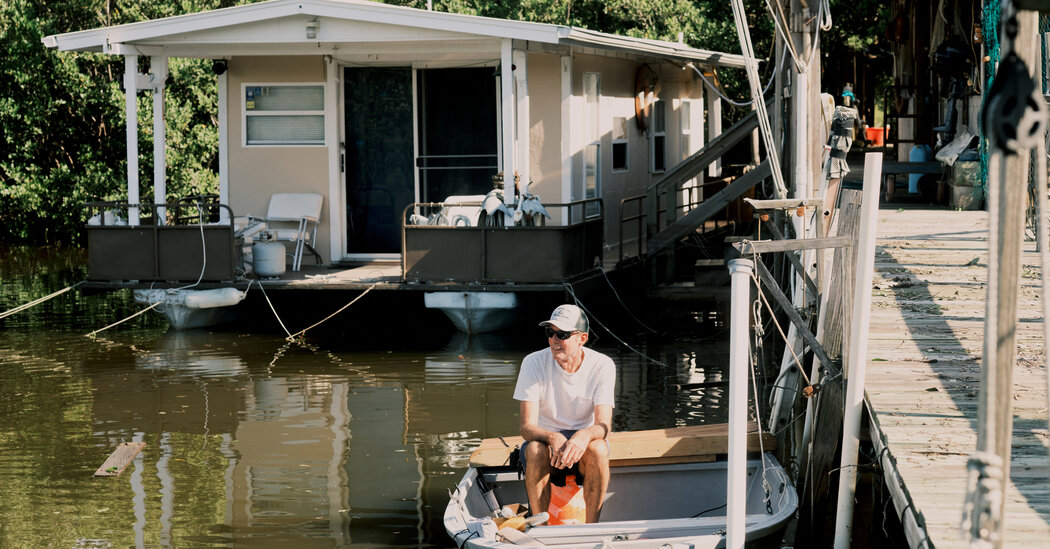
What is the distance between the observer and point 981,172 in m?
12.7

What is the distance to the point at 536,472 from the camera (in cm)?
640

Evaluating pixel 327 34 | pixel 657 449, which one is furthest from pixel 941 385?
pixel 327 34

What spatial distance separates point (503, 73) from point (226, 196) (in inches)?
177

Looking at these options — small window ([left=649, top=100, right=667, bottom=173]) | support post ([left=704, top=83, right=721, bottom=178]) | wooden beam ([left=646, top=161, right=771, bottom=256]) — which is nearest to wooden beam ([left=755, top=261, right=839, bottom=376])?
wooden beam ([left=646, top=161, right=771, bottom=256])

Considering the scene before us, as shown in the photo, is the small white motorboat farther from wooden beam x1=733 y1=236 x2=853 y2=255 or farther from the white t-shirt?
wooden beam x1=733 y1=236 x2=853 y2=255

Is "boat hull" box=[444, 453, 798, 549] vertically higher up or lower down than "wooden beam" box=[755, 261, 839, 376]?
lower down

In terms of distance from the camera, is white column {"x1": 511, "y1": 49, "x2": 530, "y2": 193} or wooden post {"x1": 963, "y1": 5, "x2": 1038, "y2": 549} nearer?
wooden post {"x1": 963, "y1": 5, "x2": 1038, "y2": 549}

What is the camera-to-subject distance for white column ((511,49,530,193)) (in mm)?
12945

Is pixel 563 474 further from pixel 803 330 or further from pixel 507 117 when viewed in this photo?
pixel 507 117

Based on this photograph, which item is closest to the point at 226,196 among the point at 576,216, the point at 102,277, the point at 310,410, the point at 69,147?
the point at 102,277

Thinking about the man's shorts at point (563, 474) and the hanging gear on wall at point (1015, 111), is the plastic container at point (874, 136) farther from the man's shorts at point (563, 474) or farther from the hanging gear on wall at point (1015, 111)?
the hanging gear on wall at point (1015, 111)

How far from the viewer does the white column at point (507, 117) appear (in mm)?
12609

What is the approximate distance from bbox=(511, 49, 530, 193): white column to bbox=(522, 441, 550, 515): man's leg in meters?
6.88

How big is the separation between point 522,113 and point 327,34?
2322 millimetres
